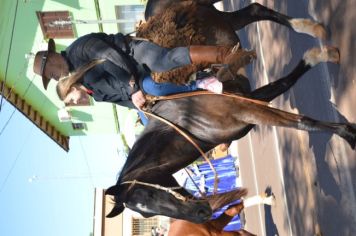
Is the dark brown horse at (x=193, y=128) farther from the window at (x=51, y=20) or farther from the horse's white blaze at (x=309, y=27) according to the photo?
the window at (x=51, y=20)

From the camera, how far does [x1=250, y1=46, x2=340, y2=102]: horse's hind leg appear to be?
5.60 metres

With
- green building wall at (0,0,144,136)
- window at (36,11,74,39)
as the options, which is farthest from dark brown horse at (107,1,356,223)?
window at (36,11,74,39)

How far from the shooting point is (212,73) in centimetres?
503

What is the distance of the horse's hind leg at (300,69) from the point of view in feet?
18.4

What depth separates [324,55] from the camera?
5.65m

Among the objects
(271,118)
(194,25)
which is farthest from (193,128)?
(194,25)

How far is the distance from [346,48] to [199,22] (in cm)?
183

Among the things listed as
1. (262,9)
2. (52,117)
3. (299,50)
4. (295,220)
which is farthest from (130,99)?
(52,117)

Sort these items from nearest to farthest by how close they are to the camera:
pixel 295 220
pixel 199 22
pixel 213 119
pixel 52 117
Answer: pixel 213 119, pixel 199 22, pixel 295 220, pixel 52 117

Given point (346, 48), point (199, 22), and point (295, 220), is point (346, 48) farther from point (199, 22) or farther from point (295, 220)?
point (295, 220)

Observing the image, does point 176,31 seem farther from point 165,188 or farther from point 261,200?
point 261,200

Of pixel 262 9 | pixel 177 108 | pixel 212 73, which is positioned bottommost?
pixel 177 108

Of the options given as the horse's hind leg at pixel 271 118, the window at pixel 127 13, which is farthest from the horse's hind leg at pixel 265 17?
the window at pixel 127 13

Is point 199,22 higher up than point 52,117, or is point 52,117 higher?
point 52,117
